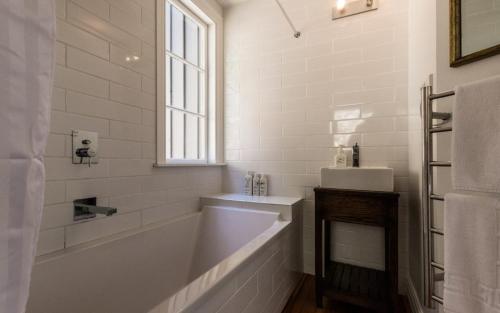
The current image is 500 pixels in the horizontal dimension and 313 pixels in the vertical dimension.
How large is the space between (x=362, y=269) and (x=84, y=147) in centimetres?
200

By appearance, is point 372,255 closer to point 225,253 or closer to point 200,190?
point 225,253

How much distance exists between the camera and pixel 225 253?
185 cm

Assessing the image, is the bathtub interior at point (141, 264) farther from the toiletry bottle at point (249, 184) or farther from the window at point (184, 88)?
the window at point (184, 88)

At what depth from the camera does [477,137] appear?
0.68m

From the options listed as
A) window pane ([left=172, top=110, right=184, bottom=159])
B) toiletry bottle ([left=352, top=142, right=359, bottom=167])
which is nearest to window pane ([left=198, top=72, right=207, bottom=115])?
window pane ([left=172, top=110, right=184, bottom=159])

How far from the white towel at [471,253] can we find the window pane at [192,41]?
6.94 ft

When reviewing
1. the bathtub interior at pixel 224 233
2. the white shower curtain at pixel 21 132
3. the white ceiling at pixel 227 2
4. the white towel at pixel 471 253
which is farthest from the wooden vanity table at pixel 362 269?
the white ceiling at pixel 227 2

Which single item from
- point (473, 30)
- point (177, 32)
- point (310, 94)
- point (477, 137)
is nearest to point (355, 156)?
point (310, 94)

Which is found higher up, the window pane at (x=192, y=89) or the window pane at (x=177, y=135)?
the window pane at (x=192, y=89)

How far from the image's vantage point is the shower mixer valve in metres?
1.19

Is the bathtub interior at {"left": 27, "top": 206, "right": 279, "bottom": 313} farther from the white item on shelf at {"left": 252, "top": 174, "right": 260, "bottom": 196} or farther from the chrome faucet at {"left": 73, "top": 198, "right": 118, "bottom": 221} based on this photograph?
the white item on shelf at {"left": 252, "top": 174, "right": 260, "bottom": 196}

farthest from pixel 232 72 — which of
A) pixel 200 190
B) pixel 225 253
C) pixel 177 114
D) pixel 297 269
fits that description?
pixel 297 269

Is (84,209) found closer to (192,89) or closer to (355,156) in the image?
(192,89)

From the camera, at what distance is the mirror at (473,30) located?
82cm
